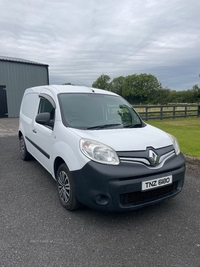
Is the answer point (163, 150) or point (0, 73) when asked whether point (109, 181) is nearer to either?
point (163, 150)

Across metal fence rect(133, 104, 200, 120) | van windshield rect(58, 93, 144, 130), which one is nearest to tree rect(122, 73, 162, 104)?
metal fence rect(133, 104, 200, 120)

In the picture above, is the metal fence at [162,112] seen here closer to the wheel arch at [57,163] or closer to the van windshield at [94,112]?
the van windshield at [94,112]

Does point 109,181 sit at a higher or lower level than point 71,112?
lower

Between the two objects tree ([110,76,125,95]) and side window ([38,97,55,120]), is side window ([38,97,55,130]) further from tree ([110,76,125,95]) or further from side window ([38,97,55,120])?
tree ([110,76,125,95])

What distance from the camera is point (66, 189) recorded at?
2.86 meters

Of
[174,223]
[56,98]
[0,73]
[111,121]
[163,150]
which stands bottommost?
[174,223]

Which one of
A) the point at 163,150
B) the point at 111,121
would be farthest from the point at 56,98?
the point at 163,150

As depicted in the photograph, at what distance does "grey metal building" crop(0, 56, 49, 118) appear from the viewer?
15.0 m

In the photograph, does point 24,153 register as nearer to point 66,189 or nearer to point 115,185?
point 66,189

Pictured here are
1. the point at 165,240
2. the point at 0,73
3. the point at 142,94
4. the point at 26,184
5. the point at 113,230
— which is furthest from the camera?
the point at 142,94

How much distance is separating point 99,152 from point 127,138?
1.57ft

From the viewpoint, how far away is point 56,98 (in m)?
3.43

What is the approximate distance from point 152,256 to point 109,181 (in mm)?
889

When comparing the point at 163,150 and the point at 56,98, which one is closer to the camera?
the point at 163,150
